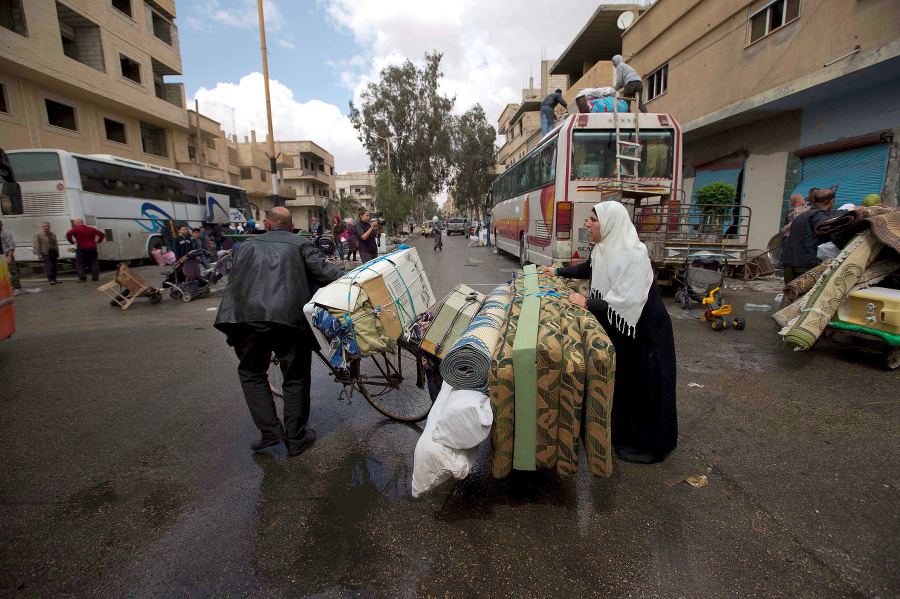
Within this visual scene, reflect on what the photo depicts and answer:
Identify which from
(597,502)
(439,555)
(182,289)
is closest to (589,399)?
(597,502)

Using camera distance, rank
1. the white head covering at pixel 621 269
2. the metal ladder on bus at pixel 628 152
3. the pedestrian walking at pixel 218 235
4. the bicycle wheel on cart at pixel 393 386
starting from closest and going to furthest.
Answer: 1. the white head covering at pixel 621 269
2. the bicycle wheel on cart at pixel 393 386
3. the metal ladder on bus at pixel 628 152
4. the pedestrian walking at pixel 218 235

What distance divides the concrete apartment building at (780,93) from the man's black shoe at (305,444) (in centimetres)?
1154

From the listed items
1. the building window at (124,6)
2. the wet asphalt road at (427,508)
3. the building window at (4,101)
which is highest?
the building window at (124,6)

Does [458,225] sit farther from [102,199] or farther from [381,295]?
[381,295]

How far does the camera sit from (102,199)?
1355cm

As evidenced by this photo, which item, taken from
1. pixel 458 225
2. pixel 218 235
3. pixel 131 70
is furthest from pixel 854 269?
pixel 458 225

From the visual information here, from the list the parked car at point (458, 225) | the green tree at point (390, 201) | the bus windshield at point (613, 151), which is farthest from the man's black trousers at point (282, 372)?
the parked car at point (458, 225)

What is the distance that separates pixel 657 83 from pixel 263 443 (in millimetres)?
19463

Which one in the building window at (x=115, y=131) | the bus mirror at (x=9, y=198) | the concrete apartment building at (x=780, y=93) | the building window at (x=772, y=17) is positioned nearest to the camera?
the bus mirror at (x=9, y=198)

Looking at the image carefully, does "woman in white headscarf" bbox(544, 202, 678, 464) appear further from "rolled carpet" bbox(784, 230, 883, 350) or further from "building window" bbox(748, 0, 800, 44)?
"building window" bbox(748, 0, 800, 44)

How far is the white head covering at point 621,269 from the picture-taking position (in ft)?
8.13

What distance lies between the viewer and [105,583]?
2002mm

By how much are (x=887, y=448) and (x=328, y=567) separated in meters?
3.74

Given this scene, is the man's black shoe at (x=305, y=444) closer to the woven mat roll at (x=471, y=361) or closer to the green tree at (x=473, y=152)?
the woven mat roll at (x=471, y=361)
